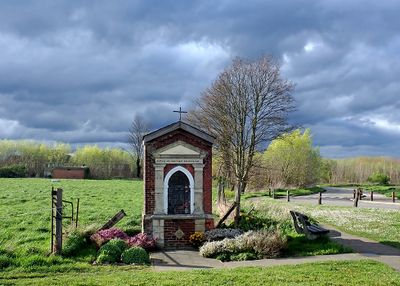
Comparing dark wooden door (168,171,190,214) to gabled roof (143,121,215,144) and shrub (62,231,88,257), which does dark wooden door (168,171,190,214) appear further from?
shrub (62,231,88,257)

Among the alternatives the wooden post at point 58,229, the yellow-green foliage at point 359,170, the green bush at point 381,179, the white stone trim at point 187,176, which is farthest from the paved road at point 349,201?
the yellow-green foliage at point 359,170

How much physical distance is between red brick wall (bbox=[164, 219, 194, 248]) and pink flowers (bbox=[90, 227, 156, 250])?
2.13 ft

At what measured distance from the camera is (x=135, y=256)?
13.1 metres

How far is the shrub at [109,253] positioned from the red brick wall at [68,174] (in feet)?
186

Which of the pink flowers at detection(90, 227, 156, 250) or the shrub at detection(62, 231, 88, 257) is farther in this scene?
the pink flowers at detection(90, 227, 156, 250)

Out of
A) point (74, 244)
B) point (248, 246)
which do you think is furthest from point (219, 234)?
point (74, 244)

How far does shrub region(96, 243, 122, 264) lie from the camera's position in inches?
513

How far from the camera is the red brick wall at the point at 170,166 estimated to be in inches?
628

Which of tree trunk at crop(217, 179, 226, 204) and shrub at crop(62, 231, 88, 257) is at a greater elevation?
tree trunk at crop(217, 179, 226, 204)

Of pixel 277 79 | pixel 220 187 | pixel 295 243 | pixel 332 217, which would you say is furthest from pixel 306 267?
pixel 220 187

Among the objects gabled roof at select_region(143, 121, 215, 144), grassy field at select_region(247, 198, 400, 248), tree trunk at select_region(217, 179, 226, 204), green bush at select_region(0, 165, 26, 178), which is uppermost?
gabled roof at select_region(143, 121, 215, 144)

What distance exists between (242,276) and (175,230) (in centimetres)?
566

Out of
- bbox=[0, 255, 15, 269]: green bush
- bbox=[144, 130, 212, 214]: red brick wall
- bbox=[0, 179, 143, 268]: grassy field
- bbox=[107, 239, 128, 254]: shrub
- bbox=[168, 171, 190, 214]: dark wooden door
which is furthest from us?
bbox=[168, 171, 190, 214]: dark wooden door

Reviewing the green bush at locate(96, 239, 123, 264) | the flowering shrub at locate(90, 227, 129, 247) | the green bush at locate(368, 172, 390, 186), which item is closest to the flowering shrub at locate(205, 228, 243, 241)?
the flowering shrub at locate(90, 227, 129, 247)
